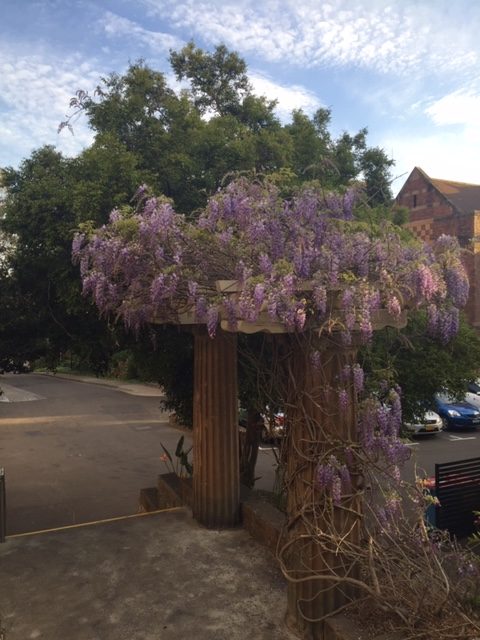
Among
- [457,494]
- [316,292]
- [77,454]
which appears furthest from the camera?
[77,454]

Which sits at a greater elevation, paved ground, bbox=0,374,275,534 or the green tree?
the green tree

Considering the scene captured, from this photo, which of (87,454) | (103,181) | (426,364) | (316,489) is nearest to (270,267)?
(316,489)

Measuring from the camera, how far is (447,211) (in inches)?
1174

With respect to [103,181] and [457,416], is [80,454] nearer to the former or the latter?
[103,181]

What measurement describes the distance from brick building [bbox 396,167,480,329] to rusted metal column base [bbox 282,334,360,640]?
25692mm

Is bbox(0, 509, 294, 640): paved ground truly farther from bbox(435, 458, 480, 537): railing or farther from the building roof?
the building roof

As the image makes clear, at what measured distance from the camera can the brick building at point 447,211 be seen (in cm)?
2852

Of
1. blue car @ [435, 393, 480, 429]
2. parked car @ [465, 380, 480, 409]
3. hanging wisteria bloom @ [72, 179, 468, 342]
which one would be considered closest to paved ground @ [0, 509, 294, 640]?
hanging wisteria bloom @ [72, 179, 468, 342]

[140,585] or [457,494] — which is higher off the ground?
[140,585]

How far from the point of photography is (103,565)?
5.93 metres

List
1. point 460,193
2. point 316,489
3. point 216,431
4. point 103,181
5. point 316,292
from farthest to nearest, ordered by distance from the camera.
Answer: point 460,193, point 103,181, point 216,431, point 316,489, point 316,292

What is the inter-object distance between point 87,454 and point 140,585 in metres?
11.2

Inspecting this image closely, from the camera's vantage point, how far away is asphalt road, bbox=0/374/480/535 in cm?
1117

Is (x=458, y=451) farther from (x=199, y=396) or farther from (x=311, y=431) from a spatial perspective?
(x=311, y=431)
